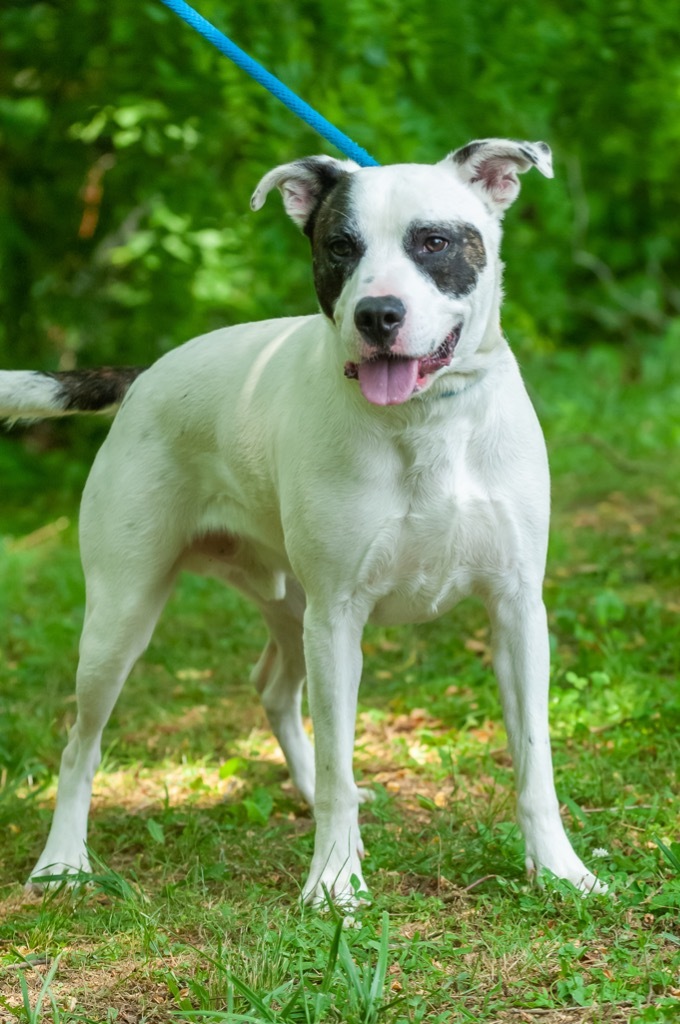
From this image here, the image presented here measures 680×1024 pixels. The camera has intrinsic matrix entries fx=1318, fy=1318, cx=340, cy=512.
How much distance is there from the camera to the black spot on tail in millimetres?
4168

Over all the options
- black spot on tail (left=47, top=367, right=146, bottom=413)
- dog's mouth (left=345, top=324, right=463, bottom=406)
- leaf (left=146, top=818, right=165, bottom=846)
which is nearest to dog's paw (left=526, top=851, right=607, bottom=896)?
leaf (left=146, top=818, right=165, bottom=846)

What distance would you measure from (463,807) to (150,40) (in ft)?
15.1

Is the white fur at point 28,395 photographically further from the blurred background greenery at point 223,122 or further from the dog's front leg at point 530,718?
the blurred background greenery at point 223,122

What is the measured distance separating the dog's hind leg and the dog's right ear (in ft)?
3.96

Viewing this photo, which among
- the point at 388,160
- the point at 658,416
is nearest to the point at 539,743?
the point at 388,160

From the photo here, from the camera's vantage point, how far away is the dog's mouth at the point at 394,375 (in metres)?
3.12

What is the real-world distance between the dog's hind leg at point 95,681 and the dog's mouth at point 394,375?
1194mm

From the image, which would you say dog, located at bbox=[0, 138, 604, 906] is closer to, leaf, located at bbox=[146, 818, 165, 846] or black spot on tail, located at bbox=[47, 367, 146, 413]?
leaf, located at bbox=[146, 818, 165, 846]

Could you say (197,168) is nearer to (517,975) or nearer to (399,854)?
(399,854)

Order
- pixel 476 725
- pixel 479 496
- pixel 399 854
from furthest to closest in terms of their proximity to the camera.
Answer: pixel 476 725, pixel 399 854, pixel 479 496

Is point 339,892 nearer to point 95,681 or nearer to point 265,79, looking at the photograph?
point 95,681

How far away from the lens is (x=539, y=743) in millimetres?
3525

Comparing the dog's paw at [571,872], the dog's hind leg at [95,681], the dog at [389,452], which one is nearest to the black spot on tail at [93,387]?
the dog at [389,452]

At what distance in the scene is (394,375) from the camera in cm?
314
